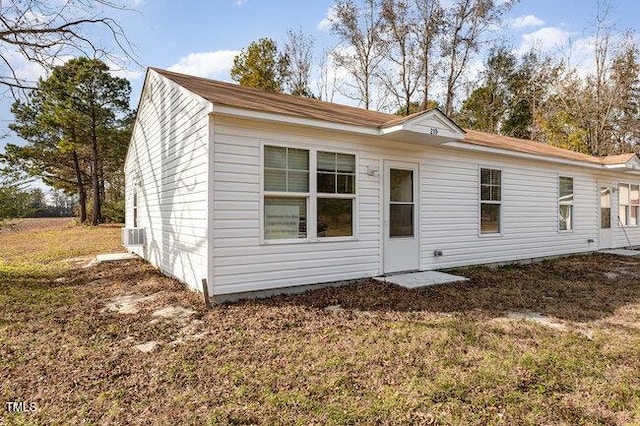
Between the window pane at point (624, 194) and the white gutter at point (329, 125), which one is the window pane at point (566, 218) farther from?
the window pane at point (624, 194)

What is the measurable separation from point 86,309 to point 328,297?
333 centimetres

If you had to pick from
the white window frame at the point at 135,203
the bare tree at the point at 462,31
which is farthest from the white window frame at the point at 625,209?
the white window frame at the point at 135,203

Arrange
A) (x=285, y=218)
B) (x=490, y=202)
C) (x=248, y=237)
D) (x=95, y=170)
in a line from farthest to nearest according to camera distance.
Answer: (x=95, y=170) → (x=490, y=202) → (x=285, y=218) → (x=248, y=237)

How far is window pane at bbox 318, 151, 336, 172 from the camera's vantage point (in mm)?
5820

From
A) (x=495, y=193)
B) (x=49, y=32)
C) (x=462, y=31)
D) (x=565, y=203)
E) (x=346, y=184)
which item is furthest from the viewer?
(x=462, y=31)

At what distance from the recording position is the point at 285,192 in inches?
215

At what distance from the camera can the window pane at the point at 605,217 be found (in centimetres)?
1111

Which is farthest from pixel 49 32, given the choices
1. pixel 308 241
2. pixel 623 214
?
pixel 623 214

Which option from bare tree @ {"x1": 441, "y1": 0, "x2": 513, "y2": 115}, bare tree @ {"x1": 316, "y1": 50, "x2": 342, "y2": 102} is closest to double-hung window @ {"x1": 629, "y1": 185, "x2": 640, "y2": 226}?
bare tree @ {"x1": 441, "y1": 0, "x2": 513, "y2": 115}

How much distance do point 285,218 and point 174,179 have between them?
92.9 inches

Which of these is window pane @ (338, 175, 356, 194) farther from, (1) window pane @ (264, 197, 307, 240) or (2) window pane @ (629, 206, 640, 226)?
(2) window pane @ (629, 206, 640, 226)

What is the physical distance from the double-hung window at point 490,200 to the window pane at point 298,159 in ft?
14.8

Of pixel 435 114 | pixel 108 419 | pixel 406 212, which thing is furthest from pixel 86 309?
pixel 435 114

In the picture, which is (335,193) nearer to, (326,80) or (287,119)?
(287,119)
